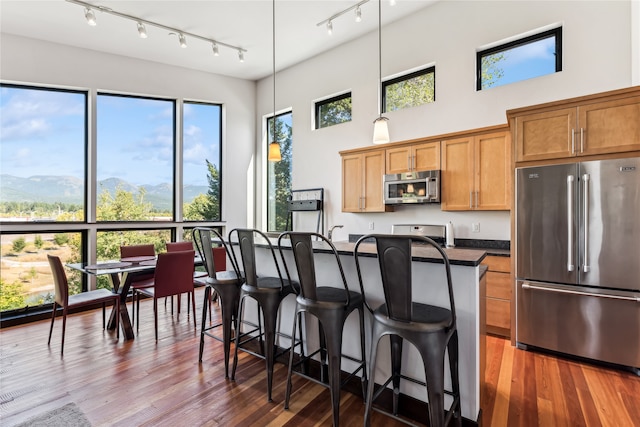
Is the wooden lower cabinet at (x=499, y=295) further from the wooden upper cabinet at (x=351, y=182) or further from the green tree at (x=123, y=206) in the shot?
the green tree at (x=123, y=206)

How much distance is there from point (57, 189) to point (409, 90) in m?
5.09

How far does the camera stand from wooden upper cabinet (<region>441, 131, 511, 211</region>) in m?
3.30

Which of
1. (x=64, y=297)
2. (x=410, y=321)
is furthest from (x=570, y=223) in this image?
(x=64, y=297)

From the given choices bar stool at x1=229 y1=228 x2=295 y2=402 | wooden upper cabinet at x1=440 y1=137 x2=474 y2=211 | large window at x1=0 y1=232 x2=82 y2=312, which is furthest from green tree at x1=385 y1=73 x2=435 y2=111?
large window at x1=0 y1=232 x2=82 y2=312

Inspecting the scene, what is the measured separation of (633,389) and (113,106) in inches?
263

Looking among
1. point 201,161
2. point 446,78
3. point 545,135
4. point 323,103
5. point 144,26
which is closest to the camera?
point 545,135

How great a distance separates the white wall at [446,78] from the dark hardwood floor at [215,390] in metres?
1.49

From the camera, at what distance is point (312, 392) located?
2217mm

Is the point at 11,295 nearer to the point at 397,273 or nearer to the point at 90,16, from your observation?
the point at 90,16

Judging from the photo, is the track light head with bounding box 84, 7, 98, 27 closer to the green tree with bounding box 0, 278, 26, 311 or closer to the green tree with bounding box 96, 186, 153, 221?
the green tree with bounding box 96, 186, 153, 221

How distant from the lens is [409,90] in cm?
429

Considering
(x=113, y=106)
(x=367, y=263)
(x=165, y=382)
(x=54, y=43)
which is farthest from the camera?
(x=113, y=106)

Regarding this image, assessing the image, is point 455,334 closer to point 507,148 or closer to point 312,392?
point 312,392

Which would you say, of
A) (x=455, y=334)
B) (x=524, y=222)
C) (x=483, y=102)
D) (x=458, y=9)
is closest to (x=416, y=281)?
(x=455, y=334)
